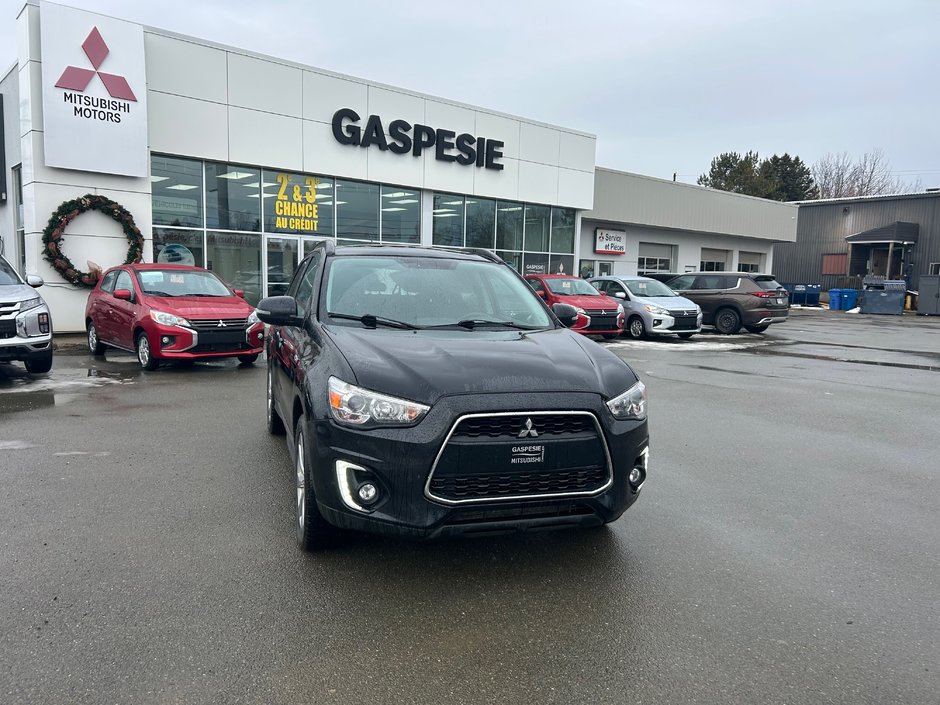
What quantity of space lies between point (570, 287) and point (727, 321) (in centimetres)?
546

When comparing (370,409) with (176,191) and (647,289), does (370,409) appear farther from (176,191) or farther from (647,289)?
(647,289)

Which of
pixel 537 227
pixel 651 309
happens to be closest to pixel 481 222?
pixel 537 227

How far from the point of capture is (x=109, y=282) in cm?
1159

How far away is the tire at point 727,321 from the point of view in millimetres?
19312

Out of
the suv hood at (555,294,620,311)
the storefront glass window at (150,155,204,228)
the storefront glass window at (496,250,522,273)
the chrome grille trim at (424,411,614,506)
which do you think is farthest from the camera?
the storefront glass window at (496,250,522,273)

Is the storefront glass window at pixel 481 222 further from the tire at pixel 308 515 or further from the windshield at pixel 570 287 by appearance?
the tire at pixel 308 515

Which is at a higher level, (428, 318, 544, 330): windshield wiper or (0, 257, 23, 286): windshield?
(0, 257, 23, 286): windshield

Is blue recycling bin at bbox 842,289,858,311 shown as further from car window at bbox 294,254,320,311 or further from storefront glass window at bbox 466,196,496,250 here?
car window at bbox 294,254,320,311

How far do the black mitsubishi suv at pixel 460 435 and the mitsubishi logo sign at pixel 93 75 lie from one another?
1430 centimetres

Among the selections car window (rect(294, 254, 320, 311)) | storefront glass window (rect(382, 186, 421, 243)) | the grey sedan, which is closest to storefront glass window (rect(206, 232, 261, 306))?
storefront glass window (rect(382, 186, 421, 243))

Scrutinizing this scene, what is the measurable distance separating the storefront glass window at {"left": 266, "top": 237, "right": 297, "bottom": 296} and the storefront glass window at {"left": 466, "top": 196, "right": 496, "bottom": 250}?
249 inches

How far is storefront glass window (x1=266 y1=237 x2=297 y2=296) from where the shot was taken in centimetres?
1839

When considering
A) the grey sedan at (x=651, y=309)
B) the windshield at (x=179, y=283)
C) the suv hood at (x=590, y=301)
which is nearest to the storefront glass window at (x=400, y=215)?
the grey sedan at (x=651, y=309)

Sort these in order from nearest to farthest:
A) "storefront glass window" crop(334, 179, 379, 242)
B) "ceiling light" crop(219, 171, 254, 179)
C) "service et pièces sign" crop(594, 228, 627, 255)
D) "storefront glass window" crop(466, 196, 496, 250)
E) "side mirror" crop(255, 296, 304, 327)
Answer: "side mirror" crop(255, 296, 304, 327) → "ceiling light" crop(219, 171, 254, 179) → "storefront glass window" crop(334, 179, 379, 242) → "storefront glass window" crop(466, 196, 496, 250) → "service et pièces sign" crop(594, 228, 627, 255)
